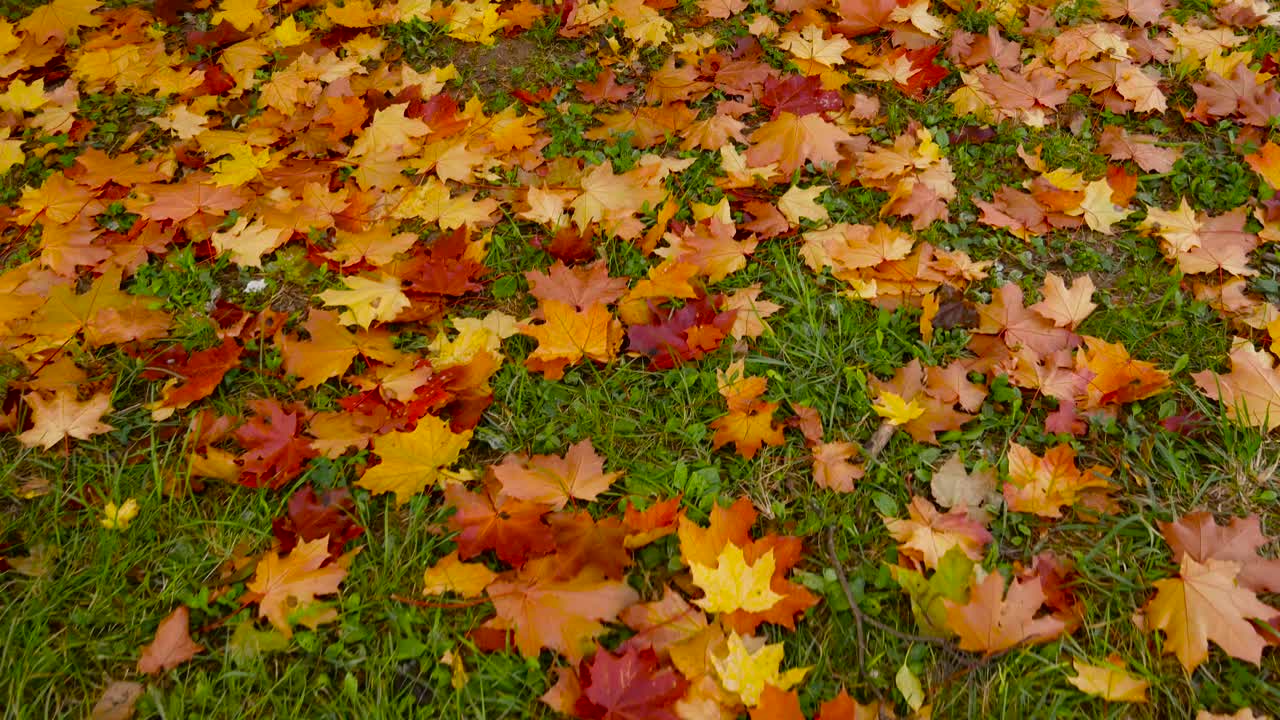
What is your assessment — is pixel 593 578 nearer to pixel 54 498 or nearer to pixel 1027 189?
pixel 54 498

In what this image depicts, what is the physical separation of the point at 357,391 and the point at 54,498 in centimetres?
76

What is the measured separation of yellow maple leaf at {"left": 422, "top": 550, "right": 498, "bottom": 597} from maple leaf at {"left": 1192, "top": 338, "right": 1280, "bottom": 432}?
1807mm

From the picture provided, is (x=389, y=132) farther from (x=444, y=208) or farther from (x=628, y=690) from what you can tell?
(x=628, y=690)

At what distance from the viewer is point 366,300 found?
7.57 ft

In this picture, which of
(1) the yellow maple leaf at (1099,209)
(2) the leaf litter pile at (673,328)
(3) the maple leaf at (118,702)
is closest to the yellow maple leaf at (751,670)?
(2) the leaf litter pile at (673,328)

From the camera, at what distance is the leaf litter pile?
1691mm

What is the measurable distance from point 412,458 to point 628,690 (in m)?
0.78

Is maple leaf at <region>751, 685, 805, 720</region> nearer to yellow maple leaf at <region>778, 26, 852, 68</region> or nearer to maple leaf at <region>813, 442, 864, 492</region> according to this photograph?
maple leaf at <region>813, 442, 864, 492</region>

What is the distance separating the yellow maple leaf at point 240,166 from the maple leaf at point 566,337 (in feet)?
4.21

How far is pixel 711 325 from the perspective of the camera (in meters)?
2.22

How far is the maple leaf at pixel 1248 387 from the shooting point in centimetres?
198

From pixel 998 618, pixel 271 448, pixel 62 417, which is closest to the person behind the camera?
pixel 998 618

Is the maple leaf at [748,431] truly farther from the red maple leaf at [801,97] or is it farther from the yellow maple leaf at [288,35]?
the yellow maple leaf at [288,35]

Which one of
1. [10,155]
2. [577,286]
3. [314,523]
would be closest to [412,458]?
[314,523]
